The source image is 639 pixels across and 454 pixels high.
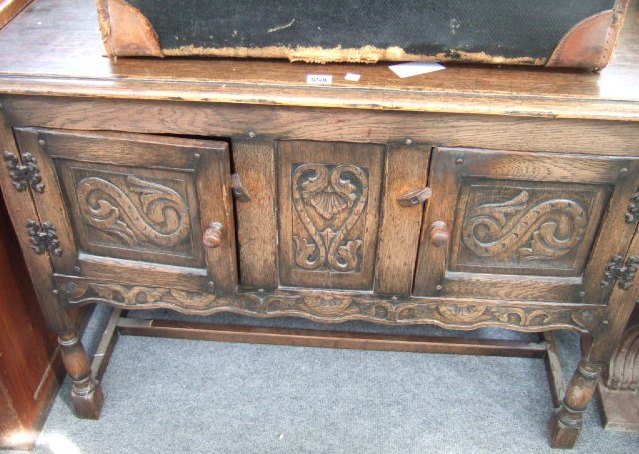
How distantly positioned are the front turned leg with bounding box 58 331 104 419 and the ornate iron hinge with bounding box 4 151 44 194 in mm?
429

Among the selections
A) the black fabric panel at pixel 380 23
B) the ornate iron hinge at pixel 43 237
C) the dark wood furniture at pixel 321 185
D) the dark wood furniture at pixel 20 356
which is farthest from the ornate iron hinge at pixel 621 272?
the dark wood furniture at pixel 20 356

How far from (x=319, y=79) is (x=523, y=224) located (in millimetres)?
472

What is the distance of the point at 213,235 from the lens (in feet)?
4.19

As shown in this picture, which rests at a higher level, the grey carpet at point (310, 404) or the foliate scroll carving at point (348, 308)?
the foliate scroll carving at point (348, 308)

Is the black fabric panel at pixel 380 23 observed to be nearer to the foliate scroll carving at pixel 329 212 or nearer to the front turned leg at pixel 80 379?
the foliate scroll carving at pixel 329 212

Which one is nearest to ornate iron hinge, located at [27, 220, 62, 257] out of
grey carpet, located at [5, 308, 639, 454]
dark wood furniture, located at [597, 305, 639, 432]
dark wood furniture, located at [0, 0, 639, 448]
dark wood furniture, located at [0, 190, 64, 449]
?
dark wood furniture, located at [0, 0, 639, 448]

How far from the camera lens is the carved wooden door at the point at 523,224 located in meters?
1.19

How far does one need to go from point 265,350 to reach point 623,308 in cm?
97

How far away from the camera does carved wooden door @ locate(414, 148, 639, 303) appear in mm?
1193

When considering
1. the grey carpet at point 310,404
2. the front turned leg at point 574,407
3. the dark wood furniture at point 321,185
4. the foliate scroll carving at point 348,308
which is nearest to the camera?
the dark wood furniture at point 321,185

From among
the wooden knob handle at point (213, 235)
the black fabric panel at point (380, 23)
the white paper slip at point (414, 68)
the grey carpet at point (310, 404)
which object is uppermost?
the black fabric panel at point (380, 23)

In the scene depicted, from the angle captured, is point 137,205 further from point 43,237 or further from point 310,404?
point 310,404

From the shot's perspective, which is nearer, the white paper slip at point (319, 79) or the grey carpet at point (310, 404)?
the white paper slip at point (319, 79)

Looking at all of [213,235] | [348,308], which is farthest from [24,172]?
[348,308]
